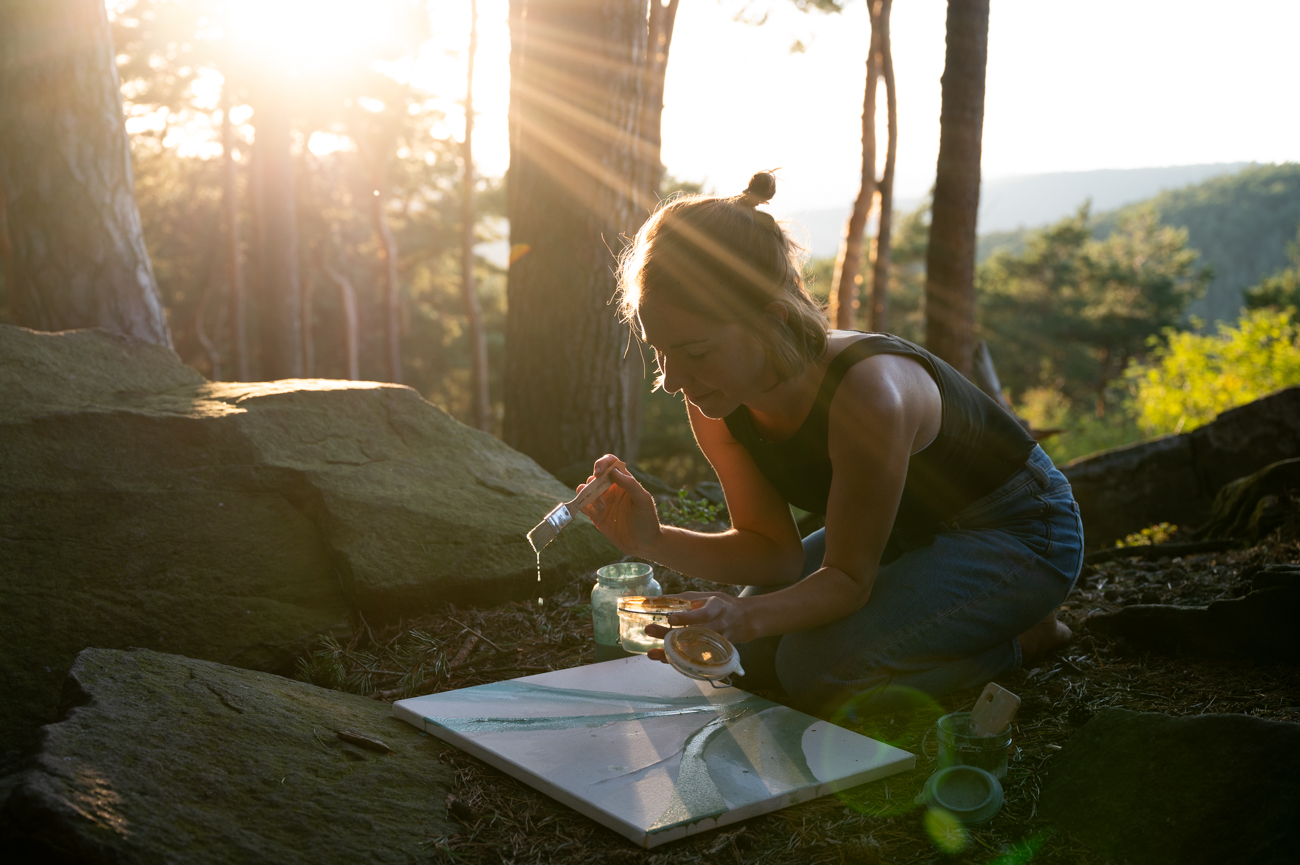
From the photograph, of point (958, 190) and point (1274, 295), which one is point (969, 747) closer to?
point (958, 190)

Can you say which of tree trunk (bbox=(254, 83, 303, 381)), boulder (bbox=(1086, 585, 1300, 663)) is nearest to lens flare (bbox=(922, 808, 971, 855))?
boulder (bbox=(1086, 585, 1300, 663))

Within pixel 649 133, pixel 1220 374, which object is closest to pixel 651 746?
pixel 649 133

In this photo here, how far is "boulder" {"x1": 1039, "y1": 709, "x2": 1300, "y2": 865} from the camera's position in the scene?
69.2 inches

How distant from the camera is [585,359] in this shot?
16.9 ft

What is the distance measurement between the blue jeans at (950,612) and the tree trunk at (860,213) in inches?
366

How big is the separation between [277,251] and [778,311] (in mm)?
12557

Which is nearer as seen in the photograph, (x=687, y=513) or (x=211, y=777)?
(x=211, y=777)

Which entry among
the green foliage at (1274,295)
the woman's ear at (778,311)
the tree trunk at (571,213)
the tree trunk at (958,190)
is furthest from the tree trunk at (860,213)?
the green foliage at (1274,295)

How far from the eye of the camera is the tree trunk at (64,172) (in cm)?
488

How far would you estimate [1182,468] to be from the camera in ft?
18.0

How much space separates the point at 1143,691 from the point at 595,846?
1.74 meters

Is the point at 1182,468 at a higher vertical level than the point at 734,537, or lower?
lower

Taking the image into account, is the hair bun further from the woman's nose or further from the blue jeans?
the blue jeans

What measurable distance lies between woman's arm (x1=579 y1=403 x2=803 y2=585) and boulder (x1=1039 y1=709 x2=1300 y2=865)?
104 cm
